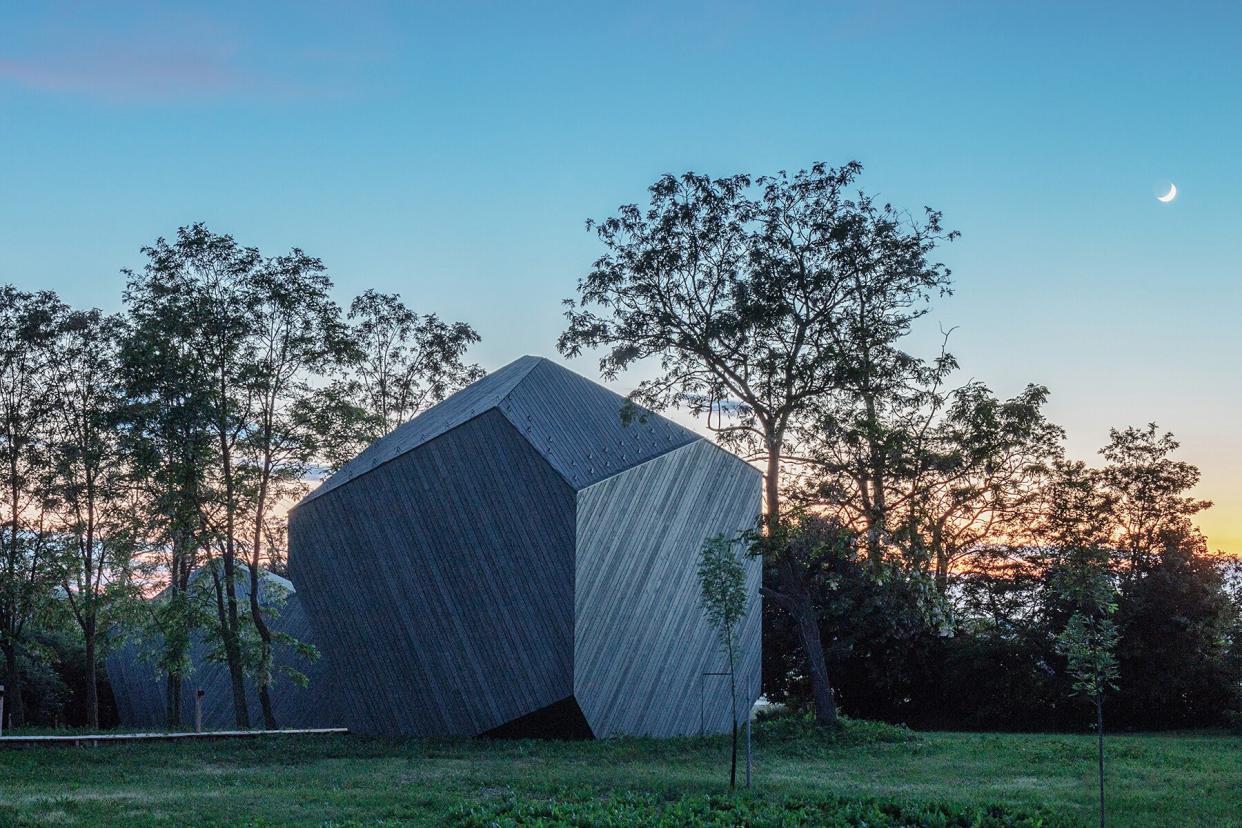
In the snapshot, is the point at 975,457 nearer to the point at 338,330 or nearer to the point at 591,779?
the point at 591,779

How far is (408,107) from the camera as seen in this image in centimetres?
1780

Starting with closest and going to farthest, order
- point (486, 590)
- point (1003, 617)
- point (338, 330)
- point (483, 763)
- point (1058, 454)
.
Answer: point (483, 763), point (486, 590), point (338, 330), point (1058, 454), point (1003, 617)

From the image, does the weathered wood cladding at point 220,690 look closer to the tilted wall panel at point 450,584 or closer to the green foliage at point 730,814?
the tilted wall panel at point 450,584

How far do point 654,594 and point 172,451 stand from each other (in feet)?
38.5

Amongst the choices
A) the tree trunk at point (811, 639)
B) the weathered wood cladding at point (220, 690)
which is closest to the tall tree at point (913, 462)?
the tree trunk at point (811, 639)

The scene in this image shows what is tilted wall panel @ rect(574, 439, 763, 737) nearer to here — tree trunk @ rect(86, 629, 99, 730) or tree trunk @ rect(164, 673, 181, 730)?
tree trunk @ rect(164, 673, 181, 730)

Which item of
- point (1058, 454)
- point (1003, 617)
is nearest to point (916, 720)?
point (1003, 617)

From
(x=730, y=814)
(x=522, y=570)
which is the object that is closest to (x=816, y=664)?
(x=522, y=570)

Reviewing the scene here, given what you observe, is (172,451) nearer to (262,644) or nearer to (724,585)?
(262,644)

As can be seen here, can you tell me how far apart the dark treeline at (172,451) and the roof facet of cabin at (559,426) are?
10.3ft

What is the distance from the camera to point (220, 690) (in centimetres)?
3161

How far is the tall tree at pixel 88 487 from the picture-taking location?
2841cm

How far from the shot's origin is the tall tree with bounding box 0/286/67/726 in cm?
2911

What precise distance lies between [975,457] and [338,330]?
48.9 ft
